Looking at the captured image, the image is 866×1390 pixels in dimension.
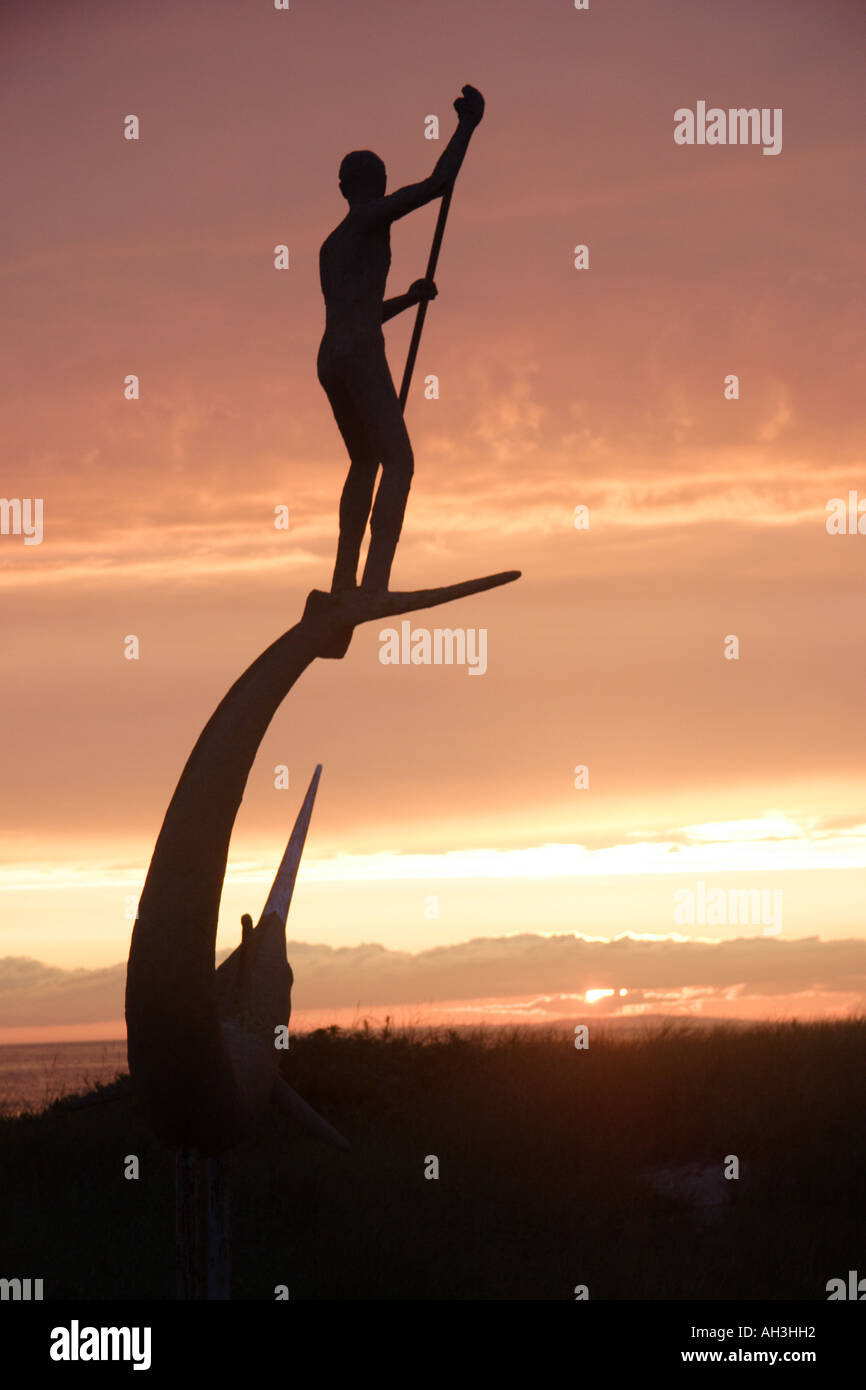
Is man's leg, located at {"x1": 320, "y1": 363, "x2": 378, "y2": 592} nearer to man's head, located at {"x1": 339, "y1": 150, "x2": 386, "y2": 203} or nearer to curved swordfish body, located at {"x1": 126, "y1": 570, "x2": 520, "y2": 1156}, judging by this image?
curved swordfish body, located at {"x1": 126, "y1": 570, "x2": 520, "y2": 1156}

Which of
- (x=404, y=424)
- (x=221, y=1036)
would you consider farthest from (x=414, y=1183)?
(x=404, y=424)

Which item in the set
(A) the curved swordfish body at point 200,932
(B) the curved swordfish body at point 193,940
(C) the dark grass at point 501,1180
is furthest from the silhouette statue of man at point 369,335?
(C) the dark grass at point 501,1180

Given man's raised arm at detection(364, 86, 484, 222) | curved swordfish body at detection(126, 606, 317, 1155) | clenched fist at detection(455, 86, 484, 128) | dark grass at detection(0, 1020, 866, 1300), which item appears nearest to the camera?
curved swordfish body at detection(126, 606, 317, 1155)

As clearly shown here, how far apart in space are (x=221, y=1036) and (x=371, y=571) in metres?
2.64

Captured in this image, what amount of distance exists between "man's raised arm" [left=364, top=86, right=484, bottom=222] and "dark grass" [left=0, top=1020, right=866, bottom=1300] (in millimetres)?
6906

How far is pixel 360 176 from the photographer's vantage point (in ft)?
27.2

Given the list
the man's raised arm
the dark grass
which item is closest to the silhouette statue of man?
the man's raised arm

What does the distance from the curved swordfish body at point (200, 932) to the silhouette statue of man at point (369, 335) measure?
0.56 metres

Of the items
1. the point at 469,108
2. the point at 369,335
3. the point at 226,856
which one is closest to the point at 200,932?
the point at 226,856

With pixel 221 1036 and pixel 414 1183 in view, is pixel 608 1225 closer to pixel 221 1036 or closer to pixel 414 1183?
pixel 414 1183

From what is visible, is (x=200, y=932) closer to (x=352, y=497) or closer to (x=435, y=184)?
(x=352, y=497)

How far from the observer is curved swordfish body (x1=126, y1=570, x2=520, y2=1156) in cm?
712

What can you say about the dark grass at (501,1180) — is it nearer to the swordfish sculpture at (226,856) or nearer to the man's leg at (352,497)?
the swordfish sculpture at (226,856)

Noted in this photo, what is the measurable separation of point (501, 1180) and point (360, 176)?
10007 mm
